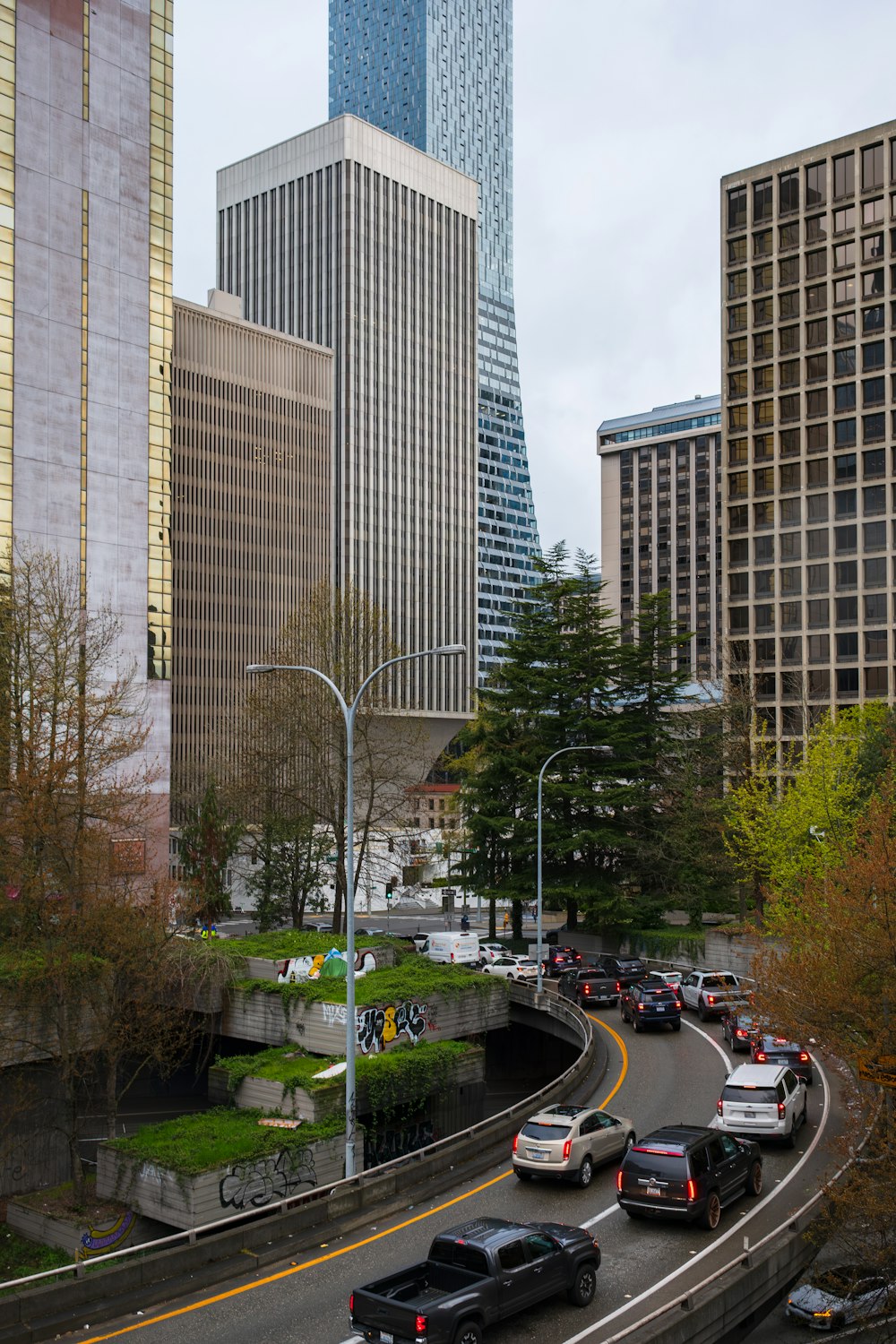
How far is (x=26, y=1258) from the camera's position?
2695 cm

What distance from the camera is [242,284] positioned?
531 ft

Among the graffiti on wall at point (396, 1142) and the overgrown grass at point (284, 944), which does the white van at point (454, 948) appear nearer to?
the overgrown grass at point (284, 944)

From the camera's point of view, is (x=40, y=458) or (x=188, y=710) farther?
(x=188, y=710)

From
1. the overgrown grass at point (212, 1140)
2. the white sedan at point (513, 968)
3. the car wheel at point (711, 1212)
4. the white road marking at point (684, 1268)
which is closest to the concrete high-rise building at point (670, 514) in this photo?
the white sedan at point (513, 968)

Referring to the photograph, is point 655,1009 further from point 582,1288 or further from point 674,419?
point 674,419

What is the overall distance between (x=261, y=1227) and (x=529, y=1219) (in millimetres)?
4790

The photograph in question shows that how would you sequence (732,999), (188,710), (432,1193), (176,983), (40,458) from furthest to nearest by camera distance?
(188,710)
(40,458)
(732,999)
(176,983)
(432,1193)

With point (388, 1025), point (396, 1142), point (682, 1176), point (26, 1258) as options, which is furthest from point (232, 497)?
point (682, 1176)

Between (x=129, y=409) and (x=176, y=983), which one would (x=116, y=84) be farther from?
(x=176, y=983)

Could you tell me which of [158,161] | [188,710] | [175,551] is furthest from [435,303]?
[158,161]

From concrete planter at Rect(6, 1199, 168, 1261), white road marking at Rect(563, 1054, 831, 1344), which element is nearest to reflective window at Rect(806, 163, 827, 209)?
white road marking at Rect(563, 1054, 831, 1344)

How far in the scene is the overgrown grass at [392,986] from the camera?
35312mm

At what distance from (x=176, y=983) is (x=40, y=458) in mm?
41979

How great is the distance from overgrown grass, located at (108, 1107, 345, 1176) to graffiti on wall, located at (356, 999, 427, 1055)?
5.05m
